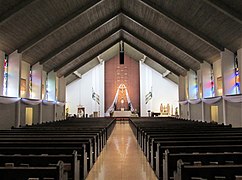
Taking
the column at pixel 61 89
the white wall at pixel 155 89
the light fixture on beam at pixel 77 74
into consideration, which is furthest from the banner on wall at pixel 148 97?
the column at pixel 61 89

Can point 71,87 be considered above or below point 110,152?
above

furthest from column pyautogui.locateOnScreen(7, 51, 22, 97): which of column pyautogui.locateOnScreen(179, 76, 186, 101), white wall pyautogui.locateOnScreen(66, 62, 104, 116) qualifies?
white wall pyautogui.locateOnScreen(66, 62, 104, 116)

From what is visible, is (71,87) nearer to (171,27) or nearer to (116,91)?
(116,91)

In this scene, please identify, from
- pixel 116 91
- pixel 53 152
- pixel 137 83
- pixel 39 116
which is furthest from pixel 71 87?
pixel 53 152

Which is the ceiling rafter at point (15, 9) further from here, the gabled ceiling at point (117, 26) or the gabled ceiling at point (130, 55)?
the gabled ceiling at point (130, 55)

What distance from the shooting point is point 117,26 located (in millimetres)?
16094

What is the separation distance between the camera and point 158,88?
25.6 m

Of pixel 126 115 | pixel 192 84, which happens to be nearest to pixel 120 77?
pixel 126 115

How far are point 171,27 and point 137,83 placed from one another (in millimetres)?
14181

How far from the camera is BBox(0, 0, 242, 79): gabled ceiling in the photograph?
9.12 metres

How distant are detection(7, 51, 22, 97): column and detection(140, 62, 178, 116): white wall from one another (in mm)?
15901

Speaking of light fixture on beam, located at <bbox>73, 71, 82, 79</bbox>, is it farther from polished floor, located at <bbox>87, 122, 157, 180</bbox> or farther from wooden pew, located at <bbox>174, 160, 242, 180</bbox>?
wooden pew, located at <bbox>174, 160, 242, 180</bbox>

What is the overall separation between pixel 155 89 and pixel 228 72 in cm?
1394

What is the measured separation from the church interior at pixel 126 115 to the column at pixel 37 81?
0.18 ft
